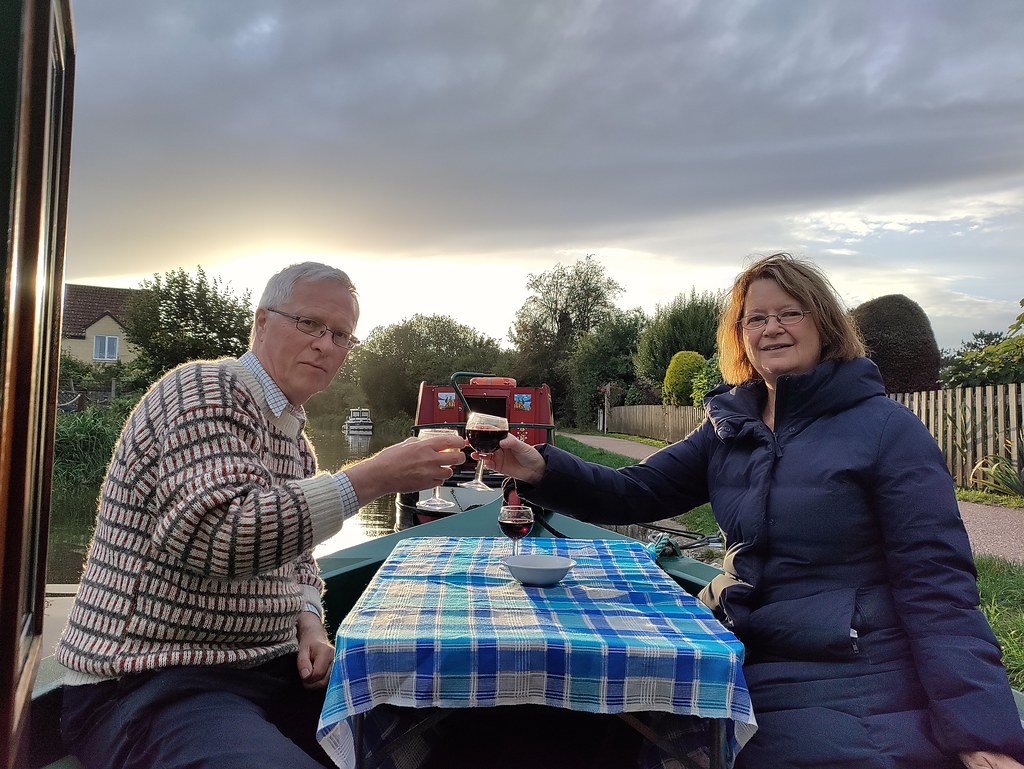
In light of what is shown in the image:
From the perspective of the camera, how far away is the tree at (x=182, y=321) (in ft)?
94.3

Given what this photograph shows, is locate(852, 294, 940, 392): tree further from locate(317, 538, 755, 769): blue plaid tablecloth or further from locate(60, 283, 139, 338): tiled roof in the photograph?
locate(60, 283, 139, 338): tiled roof

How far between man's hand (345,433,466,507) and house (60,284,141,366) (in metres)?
39.0

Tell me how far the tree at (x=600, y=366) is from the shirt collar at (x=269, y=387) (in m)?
36.6

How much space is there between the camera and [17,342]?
Result: 1.28 metres

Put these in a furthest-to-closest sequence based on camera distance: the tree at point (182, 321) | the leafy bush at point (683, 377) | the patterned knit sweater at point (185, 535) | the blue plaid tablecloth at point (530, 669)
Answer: the tree at point (182, 321) < the leafy bush at point (683, 377) < the patterned knit sweater at point (185, 535) < the blue plaid tablecloth at point (530, 669)

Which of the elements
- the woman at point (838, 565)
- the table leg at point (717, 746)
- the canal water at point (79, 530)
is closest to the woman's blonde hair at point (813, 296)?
the woman at point (838, 565)

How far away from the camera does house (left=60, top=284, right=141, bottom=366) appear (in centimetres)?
3666

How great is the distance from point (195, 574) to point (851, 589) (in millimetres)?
1637

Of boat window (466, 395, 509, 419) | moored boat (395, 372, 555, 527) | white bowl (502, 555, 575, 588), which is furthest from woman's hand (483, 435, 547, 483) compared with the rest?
boat window (466, 395, 509, 419)

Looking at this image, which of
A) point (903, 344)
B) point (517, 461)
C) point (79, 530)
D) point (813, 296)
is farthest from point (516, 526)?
point (903, 344)

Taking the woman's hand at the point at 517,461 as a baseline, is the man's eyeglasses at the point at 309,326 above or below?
above

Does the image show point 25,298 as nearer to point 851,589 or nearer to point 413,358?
point 851,589

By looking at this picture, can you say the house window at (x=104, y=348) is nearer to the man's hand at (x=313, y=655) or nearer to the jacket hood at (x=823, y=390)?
the man's hand at (x=313, y=655)

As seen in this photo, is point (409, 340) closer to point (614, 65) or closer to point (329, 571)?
point (614, 65)
